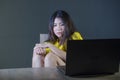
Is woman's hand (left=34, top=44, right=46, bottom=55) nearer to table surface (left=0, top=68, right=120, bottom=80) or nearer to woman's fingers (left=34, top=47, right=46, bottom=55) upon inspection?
woman's fingers (left=34, top=47, right=46, bottom=55)

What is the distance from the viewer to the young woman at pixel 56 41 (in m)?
2.21

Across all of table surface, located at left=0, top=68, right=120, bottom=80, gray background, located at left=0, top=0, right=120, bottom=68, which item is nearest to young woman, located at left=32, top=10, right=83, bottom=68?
table surface, located at left=0, top=68, right=120, bottom=80

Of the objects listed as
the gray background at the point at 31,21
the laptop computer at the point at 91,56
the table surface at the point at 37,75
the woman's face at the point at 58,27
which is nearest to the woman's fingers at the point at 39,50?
the woman's face at the point at 58,27

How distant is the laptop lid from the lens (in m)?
1.46

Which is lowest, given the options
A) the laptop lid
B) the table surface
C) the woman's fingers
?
the table surface

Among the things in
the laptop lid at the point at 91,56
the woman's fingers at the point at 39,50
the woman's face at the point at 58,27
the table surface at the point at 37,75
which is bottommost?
the table surface at the point at 37,75

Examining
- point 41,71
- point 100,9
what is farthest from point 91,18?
point 41,71

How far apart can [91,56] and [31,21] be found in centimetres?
198

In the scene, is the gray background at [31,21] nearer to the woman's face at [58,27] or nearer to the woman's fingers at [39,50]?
the woman's face at [58,27]

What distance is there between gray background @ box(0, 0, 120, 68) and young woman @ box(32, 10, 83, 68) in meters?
0.87

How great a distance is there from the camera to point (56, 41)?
2506 millimetres

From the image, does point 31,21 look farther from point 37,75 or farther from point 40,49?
point 37,75

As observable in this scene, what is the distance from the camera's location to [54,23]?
2523mm

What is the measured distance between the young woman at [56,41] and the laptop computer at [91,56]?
2.14ft
